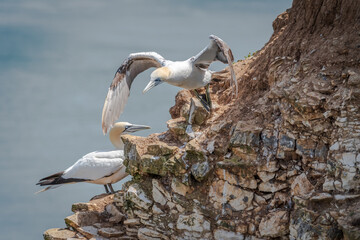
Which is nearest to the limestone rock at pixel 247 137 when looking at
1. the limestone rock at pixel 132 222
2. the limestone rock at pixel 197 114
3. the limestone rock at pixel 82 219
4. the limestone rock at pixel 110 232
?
the limestone rock at pixel 197 114

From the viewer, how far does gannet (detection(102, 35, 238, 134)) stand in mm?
11508

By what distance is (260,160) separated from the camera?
10453 millimetres

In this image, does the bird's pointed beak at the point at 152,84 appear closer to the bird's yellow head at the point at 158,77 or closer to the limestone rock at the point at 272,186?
the bird's yellow head at the point at 158,77

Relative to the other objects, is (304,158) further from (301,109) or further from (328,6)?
(328,6)

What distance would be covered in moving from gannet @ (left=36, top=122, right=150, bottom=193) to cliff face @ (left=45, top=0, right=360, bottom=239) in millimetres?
1308

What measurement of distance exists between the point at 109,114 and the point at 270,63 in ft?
12.7

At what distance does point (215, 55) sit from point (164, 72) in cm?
130

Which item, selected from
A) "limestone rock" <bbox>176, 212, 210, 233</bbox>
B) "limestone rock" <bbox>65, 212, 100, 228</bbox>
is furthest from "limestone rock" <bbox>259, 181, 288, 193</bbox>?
"limestone rock" <bbox>65, 212, 100, 228</bbox>

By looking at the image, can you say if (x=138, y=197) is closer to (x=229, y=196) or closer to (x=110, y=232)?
(x=110, y=232)

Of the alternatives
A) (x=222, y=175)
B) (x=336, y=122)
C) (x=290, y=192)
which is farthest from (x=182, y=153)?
(x=336, y=122)

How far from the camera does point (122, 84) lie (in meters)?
13.2

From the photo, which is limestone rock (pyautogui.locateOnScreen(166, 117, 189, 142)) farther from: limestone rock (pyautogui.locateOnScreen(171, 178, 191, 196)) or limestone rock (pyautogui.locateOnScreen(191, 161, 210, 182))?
limestone rock (pyautogui.locateOnScreen(171, 178, 191, 196))

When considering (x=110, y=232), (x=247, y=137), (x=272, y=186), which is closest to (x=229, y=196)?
(x=272, y=186)

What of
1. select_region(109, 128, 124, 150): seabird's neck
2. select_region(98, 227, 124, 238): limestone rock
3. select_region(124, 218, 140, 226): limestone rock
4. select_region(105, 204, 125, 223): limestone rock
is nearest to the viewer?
select_region(124, 218, 140, 226): limestone rock
